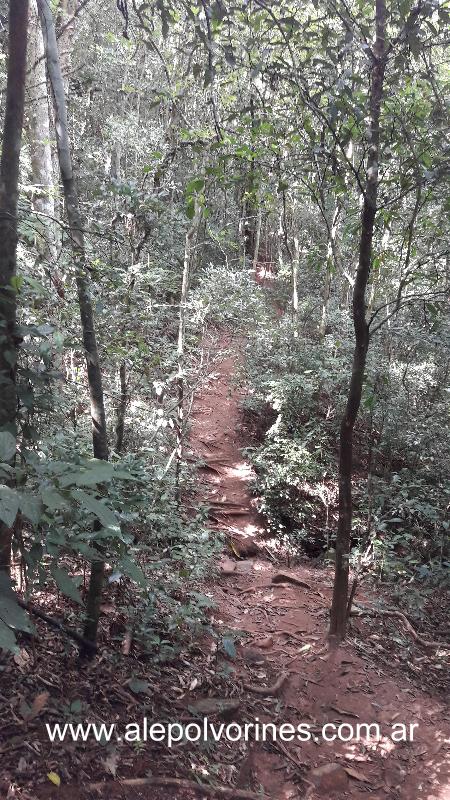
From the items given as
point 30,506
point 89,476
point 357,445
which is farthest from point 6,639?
point 357,445

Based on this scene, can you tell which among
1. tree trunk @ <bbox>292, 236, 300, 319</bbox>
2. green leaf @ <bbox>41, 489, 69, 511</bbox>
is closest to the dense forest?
green leaf @ <bbox>41, 489, 69, 511</bbox>

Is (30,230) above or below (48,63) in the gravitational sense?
below

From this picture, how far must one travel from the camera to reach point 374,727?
164 inches

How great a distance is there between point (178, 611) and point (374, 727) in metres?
1.80

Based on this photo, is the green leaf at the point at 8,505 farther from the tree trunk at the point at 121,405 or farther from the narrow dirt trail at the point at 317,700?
the tree trunk at the point at 121,405

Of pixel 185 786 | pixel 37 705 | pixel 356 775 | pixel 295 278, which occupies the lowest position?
pixel 356 775

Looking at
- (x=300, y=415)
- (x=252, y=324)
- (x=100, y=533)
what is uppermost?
(x=252, y=324)

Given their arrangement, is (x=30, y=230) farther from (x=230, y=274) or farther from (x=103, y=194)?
(x=230, y=274)

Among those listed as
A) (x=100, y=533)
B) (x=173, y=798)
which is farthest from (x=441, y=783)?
(x=100, y=533)

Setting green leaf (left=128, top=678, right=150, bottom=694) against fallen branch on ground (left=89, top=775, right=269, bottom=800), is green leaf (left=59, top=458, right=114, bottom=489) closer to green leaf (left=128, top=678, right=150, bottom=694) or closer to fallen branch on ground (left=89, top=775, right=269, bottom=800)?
fallen branch on ground (left=89, top=775, right=269, bottom=800)

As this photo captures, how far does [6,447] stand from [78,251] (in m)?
1.56

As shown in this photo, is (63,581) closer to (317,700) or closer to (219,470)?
(317,700)

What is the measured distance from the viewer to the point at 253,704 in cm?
402

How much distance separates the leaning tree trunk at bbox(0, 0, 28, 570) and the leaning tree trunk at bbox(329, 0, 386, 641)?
2136 millimetres
